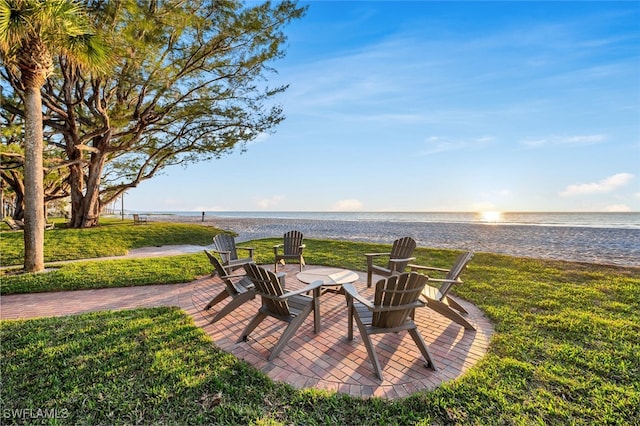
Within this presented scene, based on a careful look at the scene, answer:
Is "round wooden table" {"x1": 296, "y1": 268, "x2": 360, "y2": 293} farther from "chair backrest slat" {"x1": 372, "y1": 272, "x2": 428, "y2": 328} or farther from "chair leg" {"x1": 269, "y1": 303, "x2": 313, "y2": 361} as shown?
"chair backrest slat" {"x1": 372, "y1": 272, "x2": 428, "y2": 328}

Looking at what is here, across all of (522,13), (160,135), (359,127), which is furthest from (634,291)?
(160,135)

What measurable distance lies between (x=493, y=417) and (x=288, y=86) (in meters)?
13.9

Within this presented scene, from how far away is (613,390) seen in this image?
2459 mm

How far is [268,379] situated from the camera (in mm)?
2574

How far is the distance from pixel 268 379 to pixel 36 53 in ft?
28.2

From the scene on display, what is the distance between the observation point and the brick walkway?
2.64 m

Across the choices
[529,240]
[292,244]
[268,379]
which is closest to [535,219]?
[529,240]

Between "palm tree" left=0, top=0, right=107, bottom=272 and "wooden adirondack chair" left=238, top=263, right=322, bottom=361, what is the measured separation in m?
6.68

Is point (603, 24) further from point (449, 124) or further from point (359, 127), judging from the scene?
point (359, 127)

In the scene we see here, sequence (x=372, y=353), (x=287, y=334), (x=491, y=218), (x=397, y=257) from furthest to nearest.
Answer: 1. (x=491, y=218)
2. (x=397, y=257)
3. (x=287, y=334)
4. (x=372, y=353)

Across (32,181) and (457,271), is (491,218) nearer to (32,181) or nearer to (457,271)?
(457,271)

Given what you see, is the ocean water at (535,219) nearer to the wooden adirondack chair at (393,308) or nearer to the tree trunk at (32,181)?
the wooden adirondack chair at (393,308)

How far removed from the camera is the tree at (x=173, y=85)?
966 cm

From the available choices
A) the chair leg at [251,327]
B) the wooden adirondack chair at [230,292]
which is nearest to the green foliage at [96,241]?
the wooden adirondack chair at [230,292]
